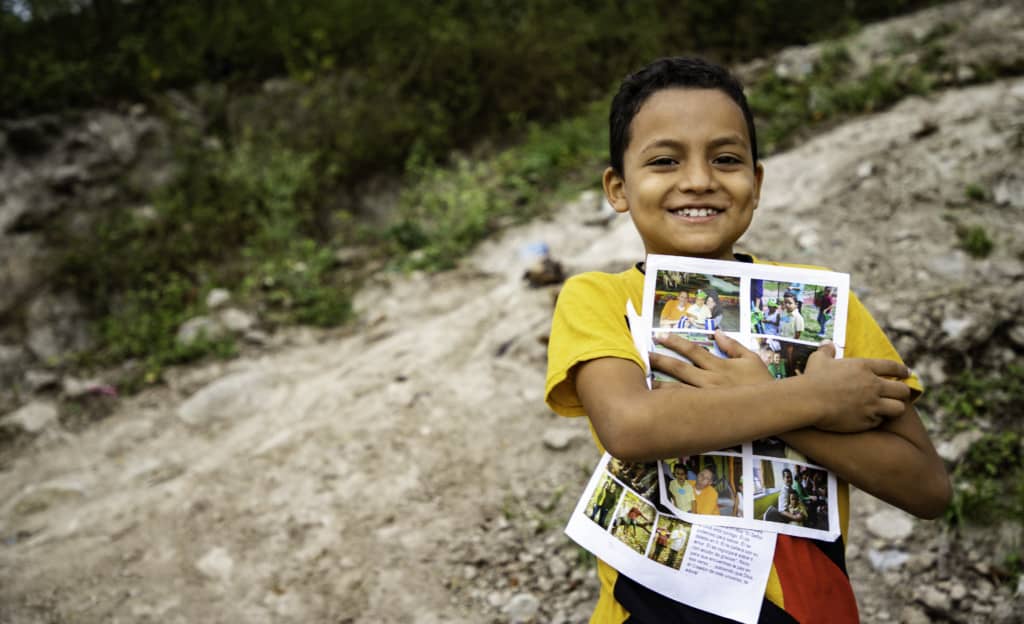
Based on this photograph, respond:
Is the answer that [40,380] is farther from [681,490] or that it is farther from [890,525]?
[890,525]

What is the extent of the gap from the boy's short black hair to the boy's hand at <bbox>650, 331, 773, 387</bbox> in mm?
500

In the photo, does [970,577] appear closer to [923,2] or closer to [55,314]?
[55,314]

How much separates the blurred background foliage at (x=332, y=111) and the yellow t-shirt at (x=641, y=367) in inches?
140

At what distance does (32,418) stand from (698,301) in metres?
4.65

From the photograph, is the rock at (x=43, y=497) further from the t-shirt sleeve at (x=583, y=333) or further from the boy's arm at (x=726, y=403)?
the boy's arm at (x=726, y=403)

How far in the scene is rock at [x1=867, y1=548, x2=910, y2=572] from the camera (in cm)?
246

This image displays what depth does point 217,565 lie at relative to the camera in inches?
111

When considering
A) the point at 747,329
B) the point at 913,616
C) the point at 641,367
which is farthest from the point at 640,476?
the point at 913,616

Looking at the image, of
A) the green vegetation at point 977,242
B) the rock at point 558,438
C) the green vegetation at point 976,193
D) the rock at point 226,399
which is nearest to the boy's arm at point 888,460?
the rock at point 558,438

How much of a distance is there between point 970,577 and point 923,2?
6.40m

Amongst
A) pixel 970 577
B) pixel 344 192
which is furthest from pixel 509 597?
pixel 344 192

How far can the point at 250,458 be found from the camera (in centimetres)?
342

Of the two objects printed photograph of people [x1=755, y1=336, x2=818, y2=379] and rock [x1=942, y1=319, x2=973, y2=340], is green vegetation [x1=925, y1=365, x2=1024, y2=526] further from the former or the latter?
printed photograph of people [x1=755, y1=336, x2=818, y2=379]

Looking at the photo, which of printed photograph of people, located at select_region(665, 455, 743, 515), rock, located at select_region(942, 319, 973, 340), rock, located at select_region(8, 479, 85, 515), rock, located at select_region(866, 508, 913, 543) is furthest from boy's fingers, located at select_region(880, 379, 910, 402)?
rock, located at select_region(8, 479, 85, 515)
